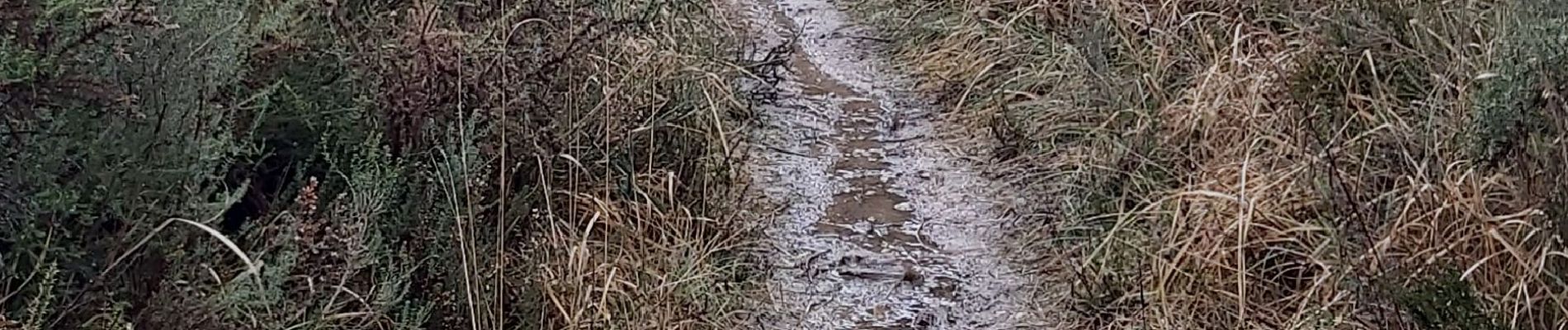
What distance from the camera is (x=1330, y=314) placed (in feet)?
10.0

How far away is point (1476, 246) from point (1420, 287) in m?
0.43

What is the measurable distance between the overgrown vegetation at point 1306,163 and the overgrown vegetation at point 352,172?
3.19 ft

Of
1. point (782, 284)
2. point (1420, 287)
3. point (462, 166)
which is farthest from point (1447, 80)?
point (462, 166)

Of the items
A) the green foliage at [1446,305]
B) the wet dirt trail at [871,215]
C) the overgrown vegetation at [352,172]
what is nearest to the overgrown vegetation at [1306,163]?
the green foliage at [1446,305]

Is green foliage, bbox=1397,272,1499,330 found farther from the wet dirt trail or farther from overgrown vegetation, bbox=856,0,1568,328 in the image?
the wet dirt trail

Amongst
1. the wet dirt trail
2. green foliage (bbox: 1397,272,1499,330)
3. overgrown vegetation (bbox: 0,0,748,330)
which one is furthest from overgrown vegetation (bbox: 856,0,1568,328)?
overgrown vegetation (bbox: 0,0,748,330)

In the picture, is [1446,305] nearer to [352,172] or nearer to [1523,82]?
[1523,82]

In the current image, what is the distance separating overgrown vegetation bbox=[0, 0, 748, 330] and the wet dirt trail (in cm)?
18

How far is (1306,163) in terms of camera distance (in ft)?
11.8

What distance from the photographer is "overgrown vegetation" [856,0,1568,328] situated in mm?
3047

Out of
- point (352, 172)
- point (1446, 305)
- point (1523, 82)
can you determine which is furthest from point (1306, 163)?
point (352, 172)

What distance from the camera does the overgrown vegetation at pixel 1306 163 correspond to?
10.00 feet

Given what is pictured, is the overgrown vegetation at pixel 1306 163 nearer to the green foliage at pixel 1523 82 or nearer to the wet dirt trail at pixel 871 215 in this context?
the green foliage at pixel 1523 82

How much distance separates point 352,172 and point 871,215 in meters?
1.52
